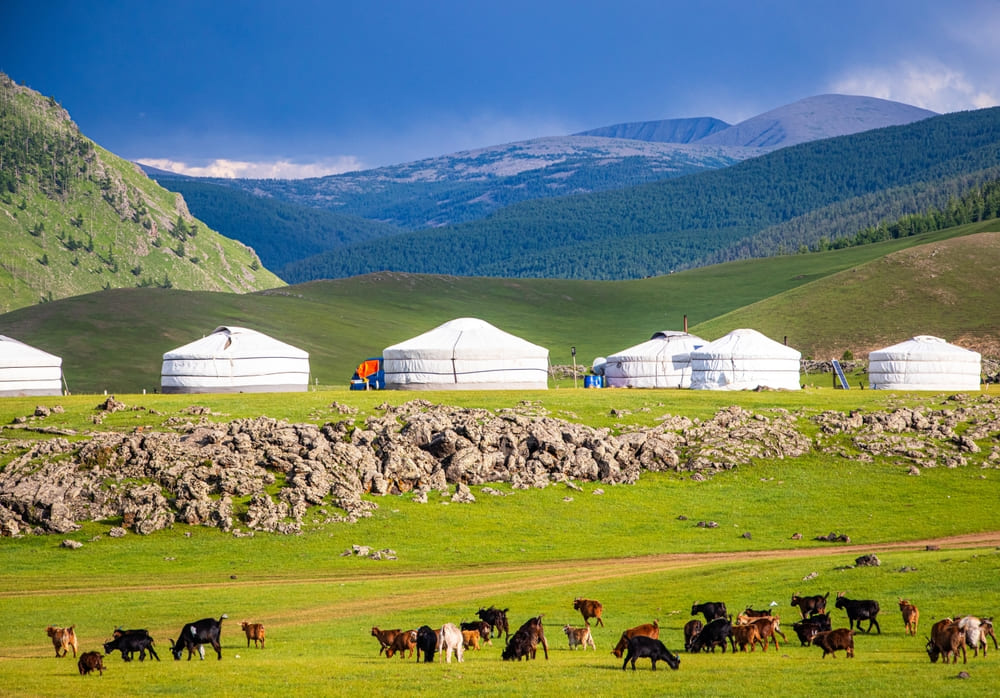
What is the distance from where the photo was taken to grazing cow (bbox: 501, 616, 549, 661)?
19.7 meters

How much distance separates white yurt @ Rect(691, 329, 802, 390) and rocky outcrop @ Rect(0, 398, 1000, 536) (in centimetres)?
1122

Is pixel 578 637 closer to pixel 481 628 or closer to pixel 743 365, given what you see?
pixel 481 628

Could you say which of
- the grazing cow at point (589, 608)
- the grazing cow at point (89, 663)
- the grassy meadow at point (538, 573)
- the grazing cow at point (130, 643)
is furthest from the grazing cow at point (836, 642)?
the grazing cow at point (89, 663)

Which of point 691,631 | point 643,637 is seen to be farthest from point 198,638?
point 691,631

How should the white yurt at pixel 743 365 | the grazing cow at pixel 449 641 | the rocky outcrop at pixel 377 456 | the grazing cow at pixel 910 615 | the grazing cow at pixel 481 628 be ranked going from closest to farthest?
the grazing cow at pixel 449 641
the grazing cow at pixel 910 615
the grazing cow at pixel 481 628
the rocky outcrop at pixel 377 456
the white yurt at pixel 743 365

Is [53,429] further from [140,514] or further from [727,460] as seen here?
[727,460]

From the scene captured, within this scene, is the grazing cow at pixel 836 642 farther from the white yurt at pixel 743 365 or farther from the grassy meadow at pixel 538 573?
the white yurt at pixel 743 365

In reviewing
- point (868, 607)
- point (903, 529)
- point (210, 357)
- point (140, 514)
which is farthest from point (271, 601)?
point (210, 357)

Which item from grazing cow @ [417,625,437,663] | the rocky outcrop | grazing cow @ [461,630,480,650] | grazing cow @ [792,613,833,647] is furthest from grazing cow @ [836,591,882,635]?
the rocky outcrop

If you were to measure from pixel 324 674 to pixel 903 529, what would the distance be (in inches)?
972

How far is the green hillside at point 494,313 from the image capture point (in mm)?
89625

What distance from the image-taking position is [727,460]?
44688mm

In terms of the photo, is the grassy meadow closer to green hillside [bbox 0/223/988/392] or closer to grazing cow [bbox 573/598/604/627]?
grazing cow [bbox 573/598/604/627]

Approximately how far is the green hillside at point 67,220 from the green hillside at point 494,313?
43999 mm
